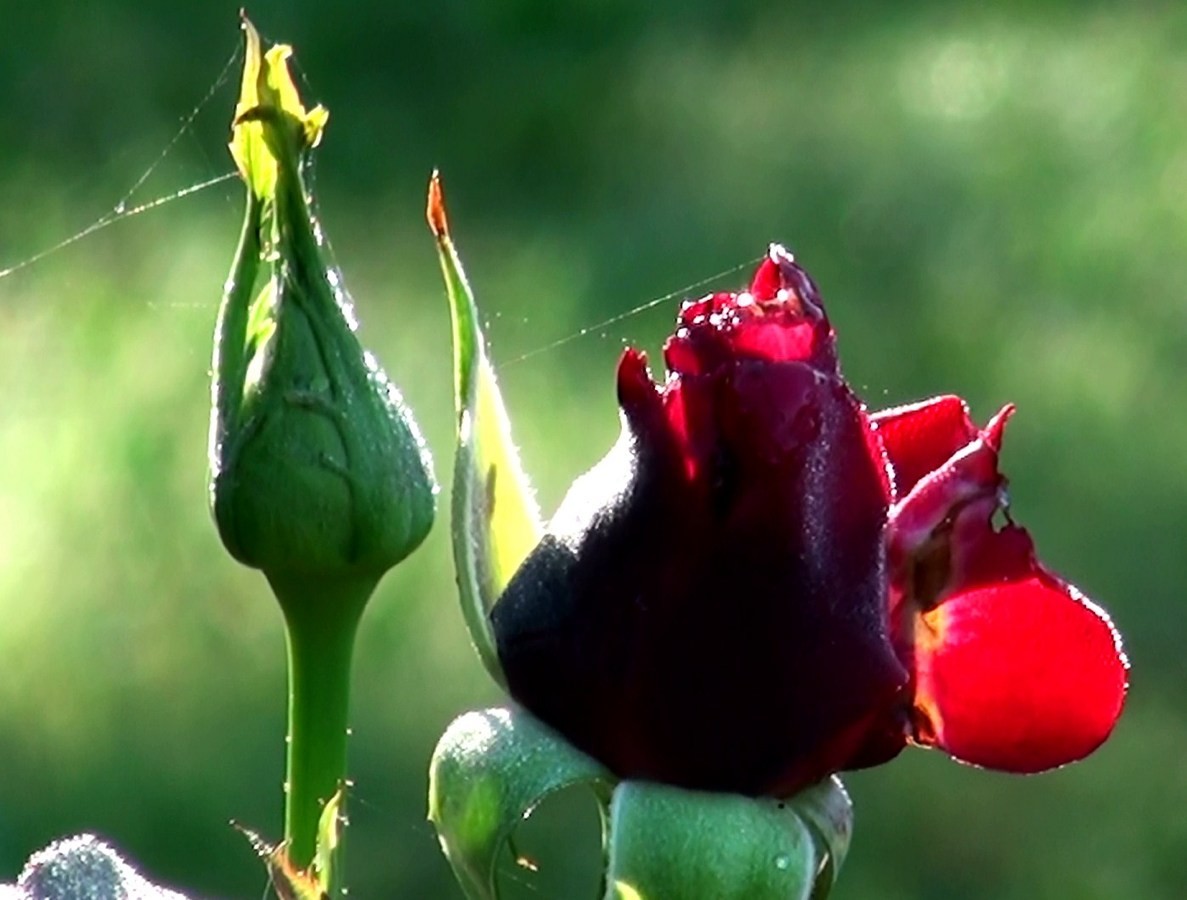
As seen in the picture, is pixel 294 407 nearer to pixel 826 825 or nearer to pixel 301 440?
pixel 301 440

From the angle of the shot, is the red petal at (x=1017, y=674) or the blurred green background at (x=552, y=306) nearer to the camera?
the red petal at (x=1017, y=674)

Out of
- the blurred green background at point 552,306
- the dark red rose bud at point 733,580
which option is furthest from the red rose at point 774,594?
the blurred green background at point 552,306

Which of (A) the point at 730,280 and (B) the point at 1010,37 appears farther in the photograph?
(B) the point at 1010,37

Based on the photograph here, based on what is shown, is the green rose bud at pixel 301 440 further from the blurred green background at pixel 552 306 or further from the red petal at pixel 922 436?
the blurred green background at pixel 552 306

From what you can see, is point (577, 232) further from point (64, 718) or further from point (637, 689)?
point (637, 689)

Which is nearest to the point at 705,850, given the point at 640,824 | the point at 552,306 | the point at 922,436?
the point at 640,824

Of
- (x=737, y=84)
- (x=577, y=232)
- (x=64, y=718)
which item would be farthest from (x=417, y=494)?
(x=737, y=84)

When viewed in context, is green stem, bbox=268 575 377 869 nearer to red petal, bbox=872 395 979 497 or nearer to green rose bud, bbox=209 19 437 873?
green rose bud, bbox=209 19 437 873
